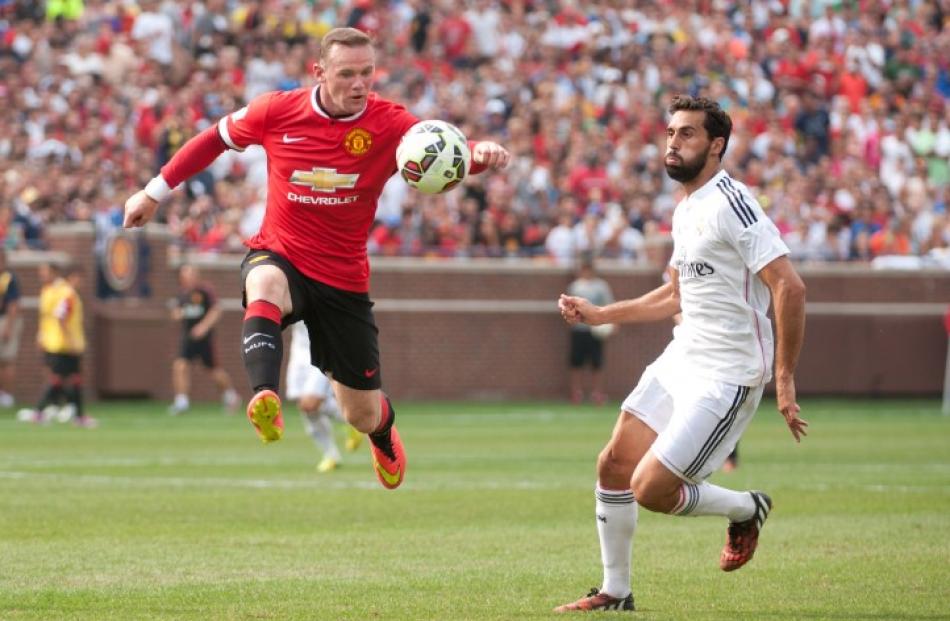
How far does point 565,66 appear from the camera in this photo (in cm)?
3341

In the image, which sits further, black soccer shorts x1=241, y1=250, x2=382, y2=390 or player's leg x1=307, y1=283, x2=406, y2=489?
player's leg x1=307, y1=283, x2=406, y2=489

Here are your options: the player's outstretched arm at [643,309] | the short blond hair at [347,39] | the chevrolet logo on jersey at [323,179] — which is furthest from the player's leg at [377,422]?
the short blond hair at [347,39]

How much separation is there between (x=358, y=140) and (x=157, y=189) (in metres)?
1.17

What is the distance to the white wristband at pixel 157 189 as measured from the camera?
9.84 m

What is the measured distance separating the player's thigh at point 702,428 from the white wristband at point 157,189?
329 centimetres

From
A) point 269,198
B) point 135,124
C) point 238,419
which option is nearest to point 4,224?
point 135,124

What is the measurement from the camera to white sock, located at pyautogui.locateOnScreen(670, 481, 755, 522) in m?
8.41

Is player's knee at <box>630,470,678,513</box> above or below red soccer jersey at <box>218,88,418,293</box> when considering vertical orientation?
below

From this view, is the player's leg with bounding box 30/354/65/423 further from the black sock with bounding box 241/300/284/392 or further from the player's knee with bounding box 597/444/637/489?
the player's knee with bounding box 597/444/637/489

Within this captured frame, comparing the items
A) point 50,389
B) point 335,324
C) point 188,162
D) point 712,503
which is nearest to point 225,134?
point 188,162

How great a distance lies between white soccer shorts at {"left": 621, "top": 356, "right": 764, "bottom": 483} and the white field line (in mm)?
7044

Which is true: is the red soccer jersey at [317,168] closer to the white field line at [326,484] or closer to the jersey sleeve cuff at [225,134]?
the jersey sleeve cuff at [225,134]

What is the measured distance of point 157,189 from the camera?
9914 mm

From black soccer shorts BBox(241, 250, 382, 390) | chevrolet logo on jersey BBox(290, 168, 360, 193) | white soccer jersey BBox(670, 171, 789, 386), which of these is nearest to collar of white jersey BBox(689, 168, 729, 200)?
white soccer jersey BBox(670, 171, 789, 386)
